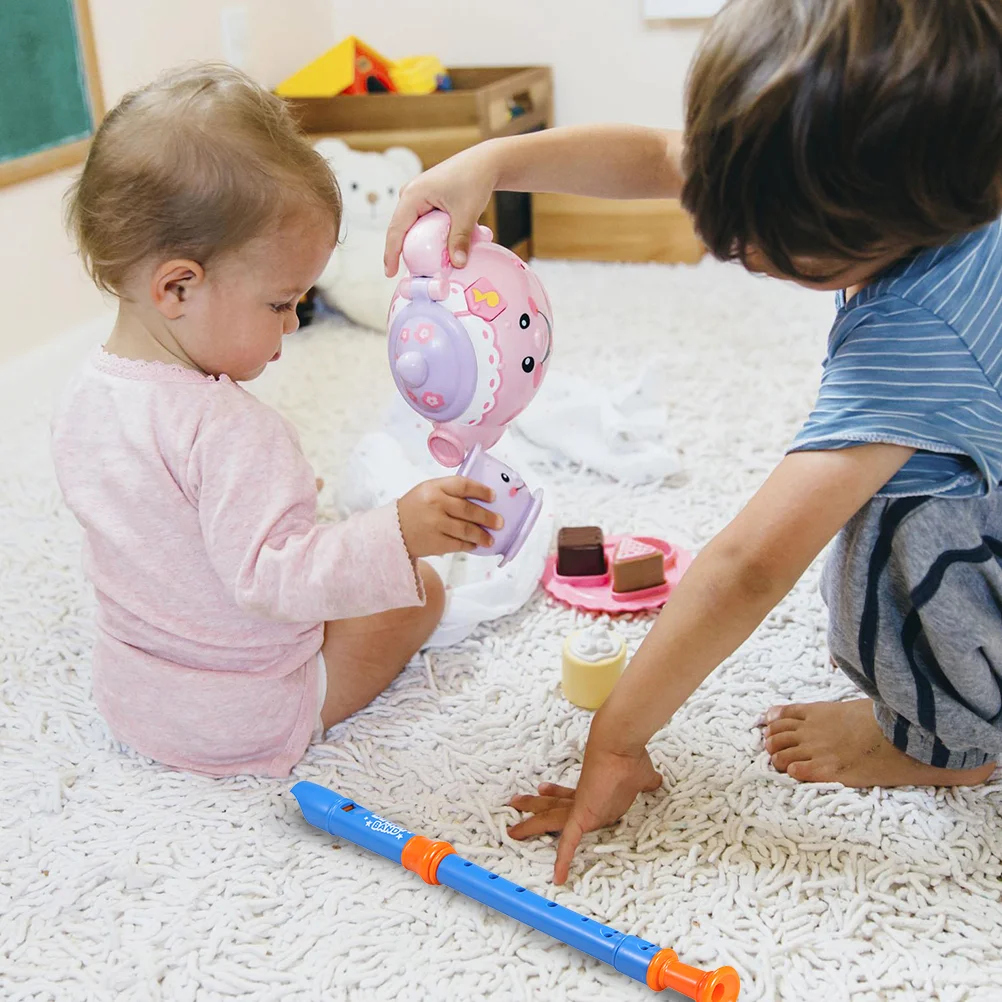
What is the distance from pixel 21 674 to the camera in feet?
3.50

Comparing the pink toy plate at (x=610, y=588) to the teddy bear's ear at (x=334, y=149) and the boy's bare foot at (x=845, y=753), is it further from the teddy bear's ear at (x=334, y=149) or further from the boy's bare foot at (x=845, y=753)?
the teddy bear's ear at (x=334, y=149)

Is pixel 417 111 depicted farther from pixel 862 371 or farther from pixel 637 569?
pixel 862 371

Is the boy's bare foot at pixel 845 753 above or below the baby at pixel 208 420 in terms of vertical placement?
below

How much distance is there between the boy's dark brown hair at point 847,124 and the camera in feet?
2.09

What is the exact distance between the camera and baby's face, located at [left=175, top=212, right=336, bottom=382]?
0.83 metres

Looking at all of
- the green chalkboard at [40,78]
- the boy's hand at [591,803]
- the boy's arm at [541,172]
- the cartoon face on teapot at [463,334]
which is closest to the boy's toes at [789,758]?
the boy's hand at [591,803]

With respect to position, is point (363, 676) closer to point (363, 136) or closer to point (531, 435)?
point (531, 435)

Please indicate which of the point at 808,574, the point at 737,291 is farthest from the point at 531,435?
the point at 737,291

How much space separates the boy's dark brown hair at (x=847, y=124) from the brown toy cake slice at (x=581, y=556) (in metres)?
0.49

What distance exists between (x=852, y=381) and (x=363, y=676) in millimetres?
480

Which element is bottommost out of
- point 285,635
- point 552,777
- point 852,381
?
point 552,777

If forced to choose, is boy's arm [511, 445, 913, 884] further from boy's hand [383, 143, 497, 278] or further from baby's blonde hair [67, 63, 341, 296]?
baby's blonde hair [67, 63, 341, 296]

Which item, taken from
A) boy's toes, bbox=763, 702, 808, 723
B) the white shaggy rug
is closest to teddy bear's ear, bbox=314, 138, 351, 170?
the white shaggy rug

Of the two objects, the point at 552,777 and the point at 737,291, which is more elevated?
the point at 552,777
